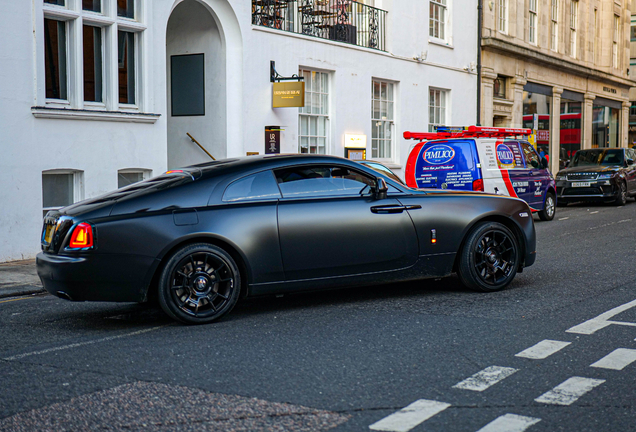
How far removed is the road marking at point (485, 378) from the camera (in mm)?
4625

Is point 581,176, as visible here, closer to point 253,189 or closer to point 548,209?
point 548,209

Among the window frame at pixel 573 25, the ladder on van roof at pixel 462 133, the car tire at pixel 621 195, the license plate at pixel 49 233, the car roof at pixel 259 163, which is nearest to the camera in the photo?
the license plate at pixel 49 233

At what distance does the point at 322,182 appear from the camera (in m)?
7.12

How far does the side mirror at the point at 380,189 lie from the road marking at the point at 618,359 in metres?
2.64

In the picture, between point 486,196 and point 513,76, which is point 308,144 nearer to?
point 486,196

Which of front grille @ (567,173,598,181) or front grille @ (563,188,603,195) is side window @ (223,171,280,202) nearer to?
front grille @ (563,188,603,195)

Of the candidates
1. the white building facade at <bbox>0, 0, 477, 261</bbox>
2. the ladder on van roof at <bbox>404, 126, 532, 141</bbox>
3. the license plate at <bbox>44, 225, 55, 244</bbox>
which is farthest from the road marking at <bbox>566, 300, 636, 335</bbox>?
the ladder on van roof at <bbox>404, 126, 532, 141</bbox>

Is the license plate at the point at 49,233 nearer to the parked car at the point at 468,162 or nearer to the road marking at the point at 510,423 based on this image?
the road marking at the point at 510,423

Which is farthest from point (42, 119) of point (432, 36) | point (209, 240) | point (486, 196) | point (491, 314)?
point (432, 36)

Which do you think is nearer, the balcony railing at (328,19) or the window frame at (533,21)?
the balcony railing at (328,19)

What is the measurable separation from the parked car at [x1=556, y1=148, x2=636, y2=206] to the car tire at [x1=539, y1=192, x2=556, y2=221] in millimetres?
4125

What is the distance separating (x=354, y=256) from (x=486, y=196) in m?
1.76

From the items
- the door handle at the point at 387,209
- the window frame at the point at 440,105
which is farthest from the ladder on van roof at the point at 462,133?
the door handle at the point at 387,209

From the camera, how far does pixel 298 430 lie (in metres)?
3.93
